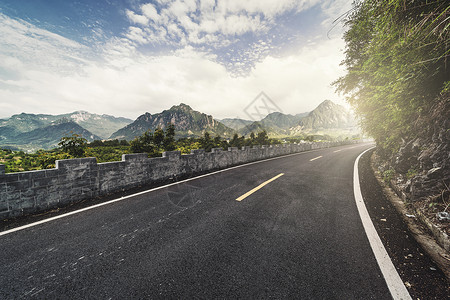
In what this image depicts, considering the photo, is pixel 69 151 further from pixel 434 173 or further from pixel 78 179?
pixel 434 173

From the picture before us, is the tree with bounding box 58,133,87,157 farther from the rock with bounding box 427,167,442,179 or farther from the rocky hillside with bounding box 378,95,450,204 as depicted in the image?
the rock with bounding box 427,167,442,179

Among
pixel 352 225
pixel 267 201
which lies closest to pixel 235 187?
pixel 267 201

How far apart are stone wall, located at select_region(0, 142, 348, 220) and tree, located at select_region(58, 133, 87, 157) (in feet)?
7.74

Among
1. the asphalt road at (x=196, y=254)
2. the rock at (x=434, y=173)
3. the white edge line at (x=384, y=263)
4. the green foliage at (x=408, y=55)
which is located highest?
the green foliage at (x=408, y=55)

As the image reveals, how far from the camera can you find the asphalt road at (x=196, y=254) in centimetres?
188

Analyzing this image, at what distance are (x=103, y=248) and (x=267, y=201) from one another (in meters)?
3.61

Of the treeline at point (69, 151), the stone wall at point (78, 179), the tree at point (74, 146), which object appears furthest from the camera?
the tree at point (74, 146)

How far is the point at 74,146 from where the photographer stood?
6223 millimetres

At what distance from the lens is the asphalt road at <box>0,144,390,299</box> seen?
6.16 feet

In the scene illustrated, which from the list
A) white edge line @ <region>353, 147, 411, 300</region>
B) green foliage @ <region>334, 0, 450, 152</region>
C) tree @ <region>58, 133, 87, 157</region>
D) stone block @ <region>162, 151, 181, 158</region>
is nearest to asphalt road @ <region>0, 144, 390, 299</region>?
white edge line @ <region>353, 147, 411, 300</region>

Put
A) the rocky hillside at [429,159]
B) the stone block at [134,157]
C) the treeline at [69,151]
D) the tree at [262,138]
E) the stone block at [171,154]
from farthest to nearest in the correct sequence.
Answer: the tree at [262,138] < the stone block at [171,154] < the stone block at [134,157] < the treeline at [69,151] < the rocky hillside at [429,159]

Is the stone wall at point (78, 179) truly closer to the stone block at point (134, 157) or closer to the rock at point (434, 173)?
the stone block at point (134, 157)

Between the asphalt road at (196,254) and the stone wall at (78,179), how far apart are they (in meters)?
0.99

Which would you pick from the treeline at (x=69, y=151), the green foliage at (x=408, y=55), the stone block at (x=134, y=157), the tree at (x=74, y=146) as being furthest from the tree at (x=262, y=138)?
the tree at (x=74, y=146)
